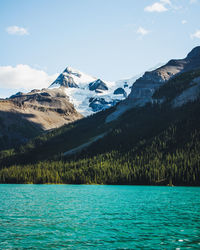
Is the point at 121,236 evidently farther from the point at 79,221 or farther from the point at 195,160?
the point at 195,160

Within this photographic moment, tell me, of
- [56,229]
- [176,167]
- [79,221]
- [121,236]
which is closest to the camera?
[121,236]

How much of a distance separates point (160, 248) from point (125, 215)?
23.6m

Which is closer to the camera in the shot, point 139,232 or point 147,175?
point 139,232

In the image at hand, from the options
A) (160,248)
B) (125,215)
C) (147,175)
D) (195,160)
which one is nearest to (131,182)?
(147,175)

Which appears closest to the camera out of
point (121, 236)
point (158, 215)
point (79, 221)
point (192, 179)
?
point (121, 236)

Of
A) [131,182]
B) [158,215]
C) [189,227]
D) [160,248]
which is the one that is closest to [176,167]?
[131,182]

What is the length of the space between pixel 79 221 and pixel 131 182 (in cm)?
13136

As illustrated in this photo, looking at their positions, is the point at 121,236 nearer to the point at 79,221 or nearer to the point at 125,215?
the point at 79,221

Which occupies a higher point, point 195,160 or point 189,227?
point 195,160

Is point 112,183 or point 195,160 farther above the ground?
point 195,160

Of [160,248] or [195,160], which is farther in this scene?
[195,160]

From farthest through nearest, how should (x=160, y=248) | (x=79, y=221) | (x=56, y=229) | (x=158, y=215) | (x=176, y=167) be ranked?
1. (x=176, y=167)
2. (x=158, y=215)
3. (x=79, y=221)
4. (x=56, y=229)
5. (x=160, y=248)

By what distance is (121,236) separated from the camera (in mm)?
38688

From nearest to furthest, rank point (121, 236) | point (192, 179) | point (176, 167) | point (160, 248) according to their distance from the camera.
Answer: point (160, 248) < point (121, 236) < point (192, 179) < point (176, 167)
